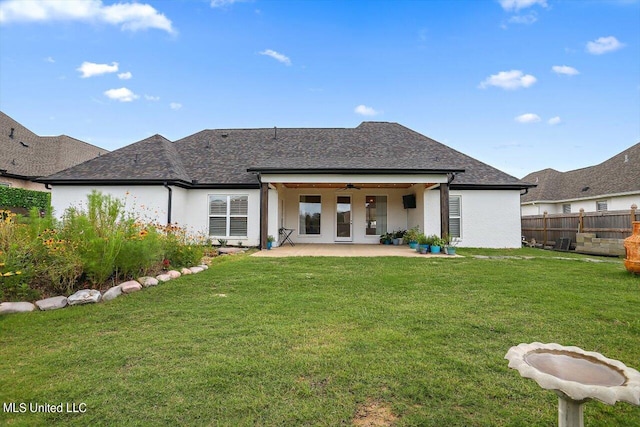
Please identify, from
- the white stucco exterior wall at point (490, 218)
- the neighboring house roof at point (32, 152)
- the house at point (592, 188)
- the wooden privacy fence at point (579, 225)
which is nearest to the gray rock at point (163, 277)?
the white stucco exterior wall at point (490, 218)

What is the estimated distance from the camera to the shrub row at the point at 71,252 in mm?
4727

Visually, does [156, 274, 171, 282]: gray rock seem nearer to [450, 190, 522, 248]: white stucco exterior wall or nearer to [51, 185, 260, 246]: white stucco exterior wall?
[51, 185, 260, 246]: white stucco exterior wall

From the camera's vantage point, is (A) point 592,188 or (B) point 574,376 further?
(A) point 592,188

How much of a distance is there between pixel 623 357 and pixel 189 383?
3.86 m

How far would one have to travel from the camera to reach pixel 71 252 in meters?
5.07

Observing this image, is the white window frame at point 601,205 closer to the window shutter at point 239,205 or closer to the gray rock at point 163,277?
the window shutter at point 239,205

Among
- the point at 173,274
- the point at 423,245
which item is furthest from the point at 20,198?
the point at 423,245

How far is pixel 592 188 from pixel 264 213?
63.6 feet

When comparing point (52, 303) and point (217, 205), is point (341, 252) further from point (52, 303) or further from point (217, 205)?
point (52, 303)

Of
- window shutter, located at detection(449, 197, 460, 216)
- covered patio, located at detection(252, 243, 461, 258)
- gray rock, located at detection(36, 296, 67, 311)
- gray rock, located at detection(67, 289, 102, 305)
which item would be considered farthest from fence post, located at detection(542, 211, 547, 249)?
gray rock, located at detection(36, 296, 67, 311)

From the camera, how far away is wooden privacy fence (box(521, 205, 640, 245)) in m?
10.7

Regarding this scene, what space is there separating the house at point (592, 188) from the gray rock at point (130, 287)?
17799 millimetres

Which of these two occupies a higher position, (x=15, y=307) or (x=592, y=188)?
(x=592, y=188)

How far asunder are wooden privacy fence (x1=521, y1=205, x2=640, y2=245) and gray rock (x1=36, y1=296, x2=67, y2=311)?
49.0ft
